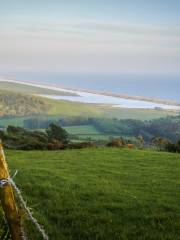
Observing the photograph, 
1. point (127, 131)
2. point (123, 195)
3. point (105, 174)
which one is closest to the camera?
point (123, 195)

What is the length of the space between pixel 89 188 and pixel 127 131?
58076 mm

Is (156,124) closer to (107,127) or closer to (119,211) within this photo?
(107,127)

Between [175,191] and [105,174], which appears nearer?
[175,191]

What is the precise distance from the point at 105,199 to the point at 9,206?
4.55 m

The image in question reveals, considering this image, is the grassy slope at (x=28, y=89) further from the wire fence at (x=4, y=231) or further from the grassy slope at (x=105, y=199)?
the wire fence at (x=4, y=231)

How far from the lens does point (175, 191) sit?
10.1 metres

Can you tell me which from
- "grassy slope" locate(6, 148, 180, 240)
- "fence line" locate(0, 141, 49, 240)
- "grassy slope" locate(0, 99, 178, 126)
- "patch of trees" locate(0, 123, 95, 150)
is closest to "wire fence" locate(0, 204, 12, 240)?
"grassy slope" locate(6, 148, 180, 240)

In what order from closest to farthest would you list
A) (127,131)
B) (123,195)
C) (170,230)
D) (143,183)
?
(170,230)
(123,195)
(143,183)
(127,131)

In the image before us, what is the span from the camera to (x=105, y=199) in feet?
29.5

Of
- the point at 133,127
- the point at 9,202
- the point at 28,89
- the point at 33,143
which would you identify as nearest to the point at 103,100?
the point at 28,89

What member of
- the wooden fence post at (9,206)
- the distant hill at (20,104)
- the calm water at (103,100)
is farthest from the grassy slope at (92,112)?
the wooden fence post at (9,206)

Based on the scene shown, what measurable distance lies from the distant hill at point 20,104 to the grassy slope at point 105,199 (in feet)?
250

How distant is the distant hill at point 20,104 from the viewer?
93.4 m

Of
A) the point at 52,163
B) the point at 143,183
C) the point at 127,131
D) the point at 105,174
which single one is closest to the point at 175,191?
the point at 143,183
